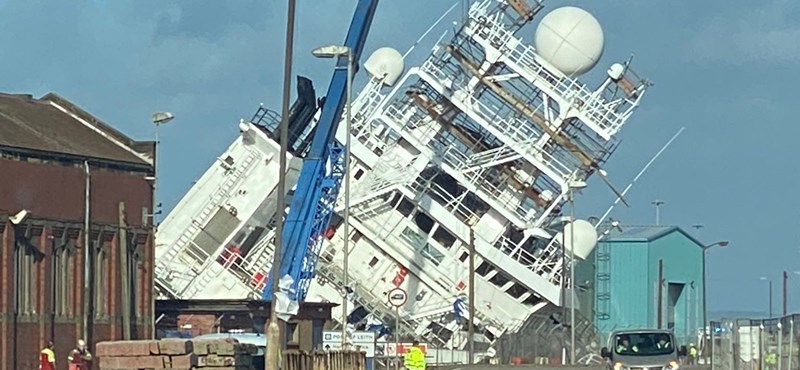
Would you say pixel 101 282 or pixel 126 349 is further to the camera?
pixel 101 282

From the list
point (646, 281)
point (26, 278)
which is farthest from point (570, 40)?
point (26, 278)

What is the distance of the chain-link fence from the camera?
2925 cm

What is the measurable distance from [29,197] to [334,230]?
2700 centimetres

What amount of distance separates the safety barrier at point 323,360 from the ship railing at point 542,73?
2712 centimetres

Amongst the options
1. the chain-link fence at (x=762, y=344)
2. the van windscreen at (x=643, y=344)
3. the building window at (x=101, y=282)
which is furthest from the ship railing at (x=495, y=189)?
the chain-link fence at (x=762, y=344)

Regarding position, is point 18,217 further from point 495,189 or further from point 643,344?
point 495,189

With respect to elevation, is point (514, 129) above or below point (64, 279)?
above

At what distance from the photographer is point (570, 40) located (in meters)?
68.0

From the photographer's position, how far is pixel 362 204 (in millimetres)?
68125

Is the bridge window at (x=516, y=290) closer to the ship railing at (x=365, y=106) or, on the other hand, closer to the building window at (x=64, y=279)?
the ship railing at (x=365, y=106)

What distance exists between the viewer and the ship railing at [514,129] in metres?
66.9

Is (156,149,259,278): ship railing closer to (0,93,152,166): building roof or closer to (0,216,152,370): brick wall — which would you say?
(0,93,152,166): building roof

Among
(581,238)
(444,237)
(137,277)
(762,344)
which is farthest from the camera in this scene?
(581,238)

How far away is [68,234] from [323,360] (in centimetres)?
1035
